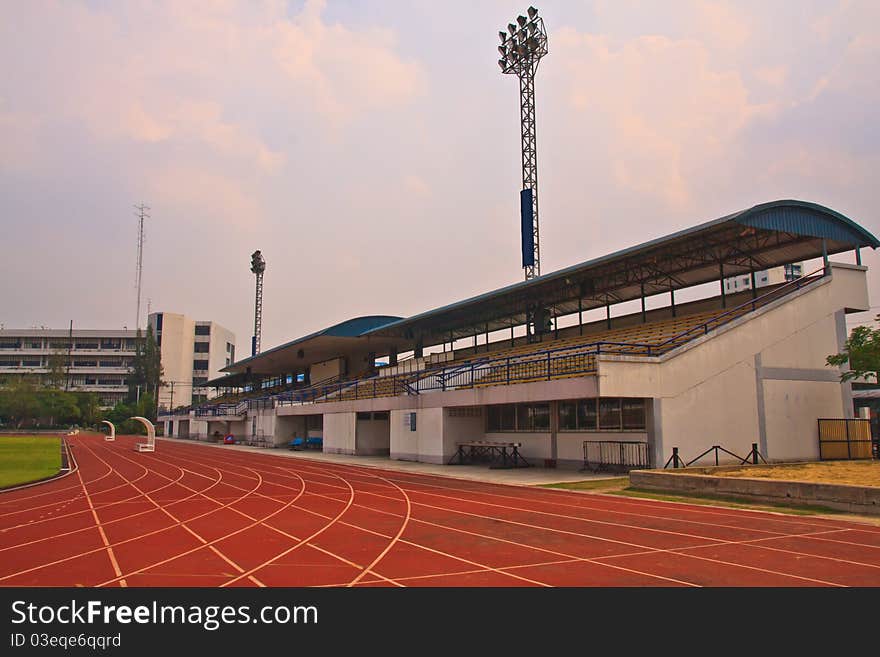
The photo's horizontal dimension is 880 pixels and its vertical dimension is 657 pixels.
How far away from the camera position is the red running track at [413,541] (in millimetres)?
8148

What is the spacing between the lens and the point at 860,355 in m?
24.2

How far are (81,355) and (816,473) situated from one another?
12677 centimetres

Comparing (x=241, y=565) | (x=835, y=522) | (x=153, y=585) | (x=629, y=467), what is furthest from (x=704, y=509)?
(x=153, y=585)

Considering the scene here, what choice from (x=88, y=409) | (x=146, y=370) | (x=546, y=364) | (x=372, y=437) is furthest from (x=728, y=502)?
(x=146, y=370)

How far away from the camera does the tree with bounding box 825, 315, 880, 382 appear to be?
23.8 metres

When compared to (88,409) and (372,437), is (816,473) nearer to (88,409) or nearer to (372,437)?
(372,437)

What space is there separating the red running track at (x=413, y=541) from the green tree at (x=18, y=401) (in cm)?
8225

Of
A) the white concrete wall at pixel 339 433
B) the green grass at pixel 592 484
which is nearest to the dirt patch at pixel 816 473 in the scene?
the green grass at pixel 592 484

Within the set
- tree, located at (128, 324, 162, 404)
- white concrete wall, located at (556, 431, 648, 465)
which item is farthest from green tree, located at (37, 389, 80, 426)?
white concrete wall, located at (556, 431, 648, 465)

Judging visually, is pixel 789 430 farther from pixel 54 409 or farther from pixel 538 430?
pixel 54 409

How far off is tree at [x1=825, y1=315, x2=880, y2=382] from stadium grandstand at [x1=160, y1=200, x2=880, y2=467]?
55cm

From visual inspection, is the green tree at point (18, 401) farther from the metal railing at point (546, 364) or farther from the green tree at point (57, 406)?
the metal railing at point (546, 364)

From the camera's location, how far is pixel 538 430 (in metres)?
27.2

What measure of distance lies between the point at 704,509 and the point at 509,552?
21.6 feet
